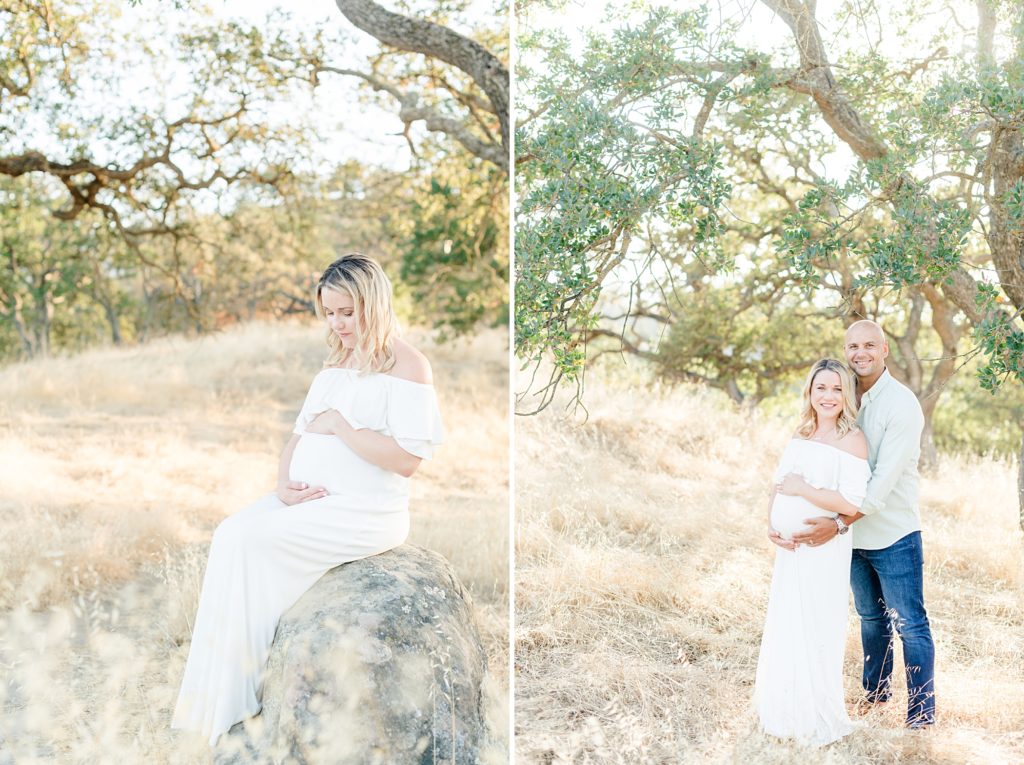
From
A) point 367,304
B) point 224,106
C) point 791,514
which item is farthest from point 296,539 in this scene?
point 224,106

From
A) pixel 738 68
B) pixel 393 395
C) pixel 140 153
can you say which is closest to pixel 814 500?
pixel 393 395

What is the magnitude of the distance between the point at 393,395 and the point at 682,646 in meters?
2.39

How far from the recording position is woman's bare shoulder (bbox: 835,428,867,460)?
346cm

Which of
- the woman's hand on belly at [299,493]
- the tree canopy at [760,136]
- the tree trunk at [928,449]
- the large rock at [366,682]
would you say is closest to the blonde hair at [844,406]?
the tree canopy at [760,136]

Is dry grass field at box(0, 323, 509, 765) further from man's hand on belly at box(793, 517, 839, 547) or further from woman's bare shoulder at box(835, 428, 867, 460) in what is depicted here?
woman's bare shoulder at box(835, 428, 867, 460)

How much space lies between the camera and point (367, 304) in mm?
3229

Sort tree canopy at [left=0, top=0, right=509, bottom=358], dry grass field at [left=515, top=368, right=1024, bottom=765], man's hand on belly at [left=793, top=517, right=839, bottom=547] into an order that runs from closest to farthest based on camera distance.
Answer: man's hand on belly at [left=793, top=517, right=839, bottom=547], dry grass field at [left=515, top=368, right=1024, bottom=765], tree canopy at [left=0, top=0, right=509, bottom=358]

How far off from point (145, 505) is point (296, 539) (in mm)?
5265

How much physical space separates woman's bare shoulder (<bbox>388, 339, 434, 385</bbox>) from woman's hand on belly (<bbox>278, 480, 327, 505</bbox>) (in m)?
0.48

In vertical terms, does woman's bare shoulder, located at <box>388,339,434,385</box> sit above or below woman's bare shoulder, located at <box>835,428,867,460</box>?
above

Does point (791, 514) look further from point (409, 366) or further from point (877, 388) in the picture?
point (409, 366)

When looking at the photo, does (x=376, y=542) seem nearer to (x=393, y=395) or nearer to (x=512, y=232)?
(x=393, y=395)

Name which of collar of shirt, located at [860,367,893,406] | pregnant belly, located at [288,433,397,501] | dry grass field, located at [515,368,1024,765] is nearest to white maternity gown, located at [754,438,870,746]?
dry grass field, located at [515,368,1024,765]

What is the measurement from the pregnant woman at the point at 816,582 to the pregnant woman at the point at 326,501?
1386 mm
